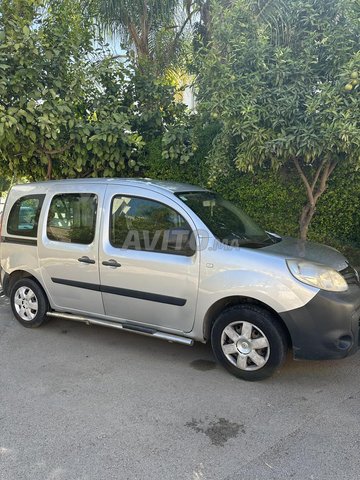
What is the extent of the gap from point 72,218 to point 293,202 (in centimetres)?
375

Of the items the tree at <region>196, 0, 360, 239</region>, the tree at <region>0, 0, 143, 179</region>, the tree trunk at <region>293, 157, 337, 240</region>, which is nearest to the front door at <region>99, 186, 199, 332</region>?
the tree at <region>196, 0, 360, 239</region>

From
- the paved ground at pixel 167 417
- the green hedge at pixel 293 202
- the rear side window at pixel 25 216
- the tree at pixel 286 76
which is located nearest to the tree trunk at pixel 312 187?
the green hedge at pixel 293 202

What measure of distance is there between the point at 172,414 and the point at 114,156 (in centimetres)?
473

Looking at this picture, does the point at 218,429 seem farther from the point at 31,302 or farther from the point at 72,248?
the point at 31,302

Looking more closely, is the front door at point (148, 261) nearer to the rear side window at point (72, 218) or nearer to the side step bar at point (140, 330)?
the side step bar at point (140, 330)

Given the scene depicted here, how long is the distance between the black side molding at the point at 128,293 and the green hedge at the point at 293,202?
10.6 ft

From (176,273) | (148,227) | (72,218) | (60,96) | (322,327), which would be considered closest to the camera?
(322,327)

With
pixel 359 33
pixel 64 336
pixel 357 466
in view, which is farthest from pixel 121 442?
pixel 359 33

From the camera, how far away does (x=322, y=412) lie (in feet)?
9.53

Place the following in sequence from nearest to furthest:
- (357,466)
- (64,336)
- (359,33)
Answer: (357,466), (359,33), (64,336)

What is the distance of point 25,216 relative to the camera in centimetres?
464

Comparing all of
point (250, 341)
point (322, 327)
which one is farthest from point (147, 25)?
point (322, 327)

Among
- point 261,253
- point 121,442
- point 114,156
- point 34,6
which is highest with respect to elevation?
point 34,6

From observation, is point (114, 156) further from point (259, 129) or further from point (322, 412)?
point (322, 412)
